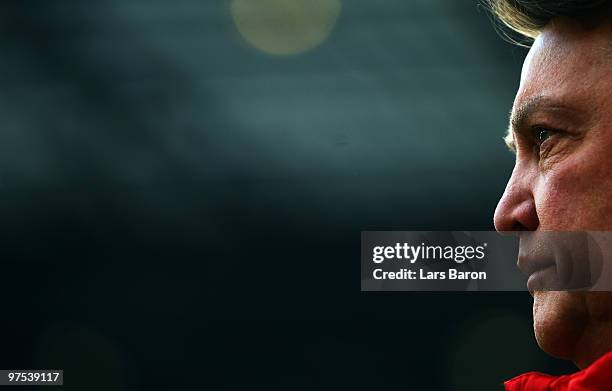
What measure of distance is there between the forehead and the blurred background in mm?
2905

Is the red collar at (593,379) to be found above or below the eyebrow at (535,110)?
below

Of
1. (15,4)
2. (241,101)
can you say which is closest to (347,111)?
(241,101)

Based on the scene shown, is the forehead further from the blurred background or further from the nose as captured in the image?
the blurred background

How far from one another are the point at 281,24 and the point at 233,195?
0.87 metres

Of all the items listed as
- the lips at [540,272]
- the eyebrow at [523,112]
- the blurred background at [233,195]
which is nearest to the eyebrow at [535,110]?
the eyebrow at [523,112]

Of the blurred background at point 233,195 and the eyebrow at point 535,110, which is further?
the blurred background at point 233,195

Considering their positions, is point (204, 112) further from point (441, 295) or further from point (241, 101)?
point (441, 295)

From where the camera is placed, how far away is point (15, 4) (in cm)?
373

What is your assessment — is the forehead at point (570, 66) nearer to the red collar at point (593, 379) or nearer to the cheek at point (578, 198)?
the cheek at point (578, 198)

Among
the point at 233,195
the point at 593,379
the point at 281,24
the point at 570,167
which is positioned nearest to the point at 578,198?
the point at 570,167

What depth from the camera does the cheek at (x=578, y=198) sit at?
0.68m

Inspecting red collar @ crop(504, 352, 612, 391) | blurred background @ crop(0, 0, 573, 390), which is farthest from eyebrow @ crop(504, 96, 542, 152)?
blurred background @ crop(0, 0, 573, 390)

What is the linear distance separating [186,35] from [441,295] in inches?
70.3

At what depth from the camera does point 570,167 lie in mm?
695
